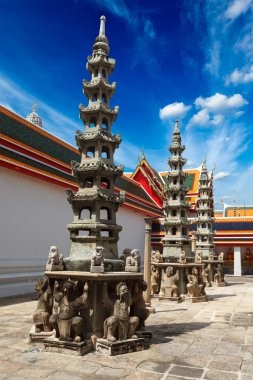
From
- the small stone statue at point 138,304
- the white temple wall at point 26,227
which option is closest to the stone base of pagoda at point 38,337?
the small stone statue at point 138,304

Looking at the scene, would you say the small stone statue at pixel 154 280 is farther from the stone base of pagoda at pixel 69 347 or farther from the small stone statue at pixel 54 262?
the stone base of pagoda at pixel 69 347

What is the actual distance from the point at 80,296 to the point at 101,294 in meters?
0.46

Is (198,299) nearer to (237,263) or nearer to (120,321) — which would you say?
(120,321)

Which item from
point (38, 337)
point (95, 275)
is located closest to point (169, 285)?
point (38, 337)

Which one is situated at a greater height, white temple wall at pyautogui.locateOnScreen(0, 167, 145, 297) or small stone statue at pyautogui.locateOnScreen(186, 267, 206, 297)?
white temple wall at pyautogui.locateOnScreen(0, 167, 145, 297)

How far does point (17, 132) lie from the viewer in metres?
18.6

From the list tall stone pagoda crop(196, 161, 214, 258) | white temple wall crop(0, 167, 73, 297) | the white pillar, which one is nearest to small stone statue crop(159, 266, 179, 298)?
white temple wall crop(0, 167, 73, 297)

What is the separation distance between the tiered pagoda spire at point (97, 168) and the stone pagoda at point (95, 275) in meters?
0.03

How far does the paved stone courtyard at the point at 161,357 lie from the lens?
5707 millimetres

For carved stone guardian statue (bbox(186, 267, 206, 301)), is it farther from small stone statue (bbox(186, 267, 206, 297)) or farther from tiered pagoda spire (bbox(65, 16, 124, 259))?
tiered pagoda spire (bbox(65, 16, 124, 259))

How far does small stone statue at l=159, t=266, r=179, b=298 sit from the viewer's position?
49.8ft

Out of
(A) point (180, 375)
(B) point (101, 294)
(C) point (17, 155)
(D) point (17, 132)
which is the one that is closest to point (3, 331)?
(B) point (101, 294)

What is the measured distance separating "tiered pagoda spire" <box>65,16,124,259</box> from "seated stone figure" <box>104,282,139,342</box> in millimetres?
1354

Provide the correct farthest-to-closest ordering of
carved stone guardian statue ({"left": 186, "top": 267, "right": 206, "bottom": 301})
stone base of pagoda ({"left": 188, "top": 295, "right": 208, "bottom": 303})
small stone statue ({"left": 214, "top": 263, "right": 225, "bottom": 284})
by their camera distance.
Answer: small stone statue ({"left": 214, "top": 263, "right": 225, "bottom": 284}), carved stone guardian statue ({"left": 186, "top": 267, "right": 206, "bottom": 301}), stone base of pagoda ({"left": 188, "top": 295, "right": 208, "bottom": 303})
